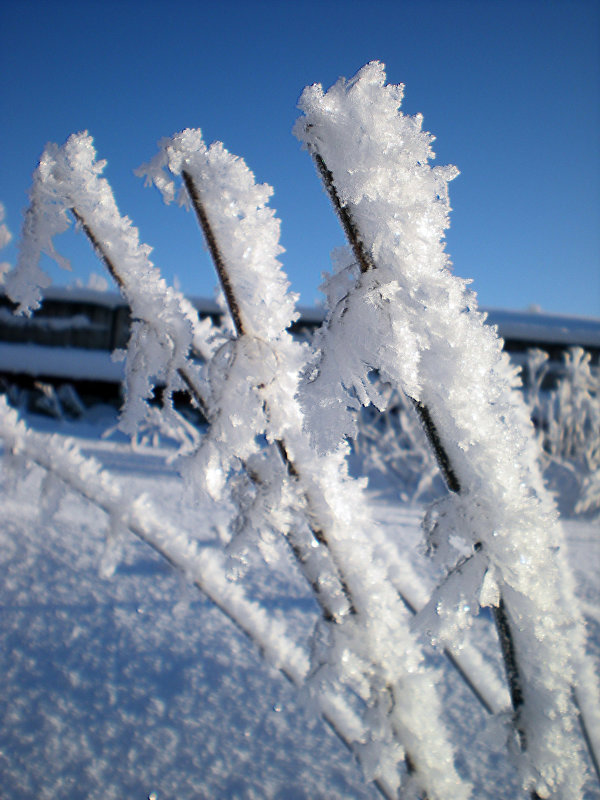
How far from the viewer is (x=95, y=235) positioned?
492 millimetres

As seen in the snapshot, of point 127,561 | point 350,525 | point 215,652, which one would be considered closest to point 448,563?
point 350,525

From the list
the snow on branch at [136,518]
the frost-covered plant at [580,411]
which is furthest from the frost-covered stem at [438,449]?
the frost-covered plant at [580,411]

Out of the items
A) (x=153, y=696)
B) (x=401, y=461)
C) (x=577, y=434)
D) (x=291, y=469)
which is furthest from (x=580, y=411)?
(x=291, y=469)

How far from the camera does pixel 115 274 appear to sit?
0.51m

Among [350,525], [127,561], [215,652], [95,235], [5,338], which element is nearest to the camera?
[95,235]

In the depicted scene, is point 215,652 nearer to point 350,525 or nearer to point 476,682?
point 476,682

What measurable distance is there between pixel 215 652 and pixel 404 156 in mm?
1314

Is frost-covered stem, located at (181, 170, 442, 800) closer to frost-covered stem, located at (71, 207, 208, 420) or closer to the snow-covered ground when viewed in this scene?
frost-covered stem, located at (71, 207, 208, 420)

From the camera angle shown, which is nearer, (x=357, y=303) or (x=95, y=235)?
(x=357, y=303)

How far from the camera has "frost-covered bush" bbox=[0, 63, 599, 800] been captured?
1.20 feet

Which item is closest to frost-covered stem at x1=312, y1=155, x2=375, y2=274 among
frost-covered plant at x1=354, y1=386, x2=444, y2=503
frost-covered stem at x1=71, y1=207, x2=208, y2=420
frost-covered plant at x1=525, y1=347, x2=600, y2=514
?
frost-covered stem at x1=71, y1=207, x2=208, y2=420

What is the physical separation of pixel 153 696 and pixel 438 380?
111 centimetres

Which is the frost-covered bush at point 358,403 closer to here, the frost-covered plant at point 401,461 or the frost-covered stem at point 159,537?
the frost-covered stem at point 159,537

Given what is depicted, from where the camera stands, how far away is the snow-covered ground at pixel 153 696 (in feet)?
2.85
